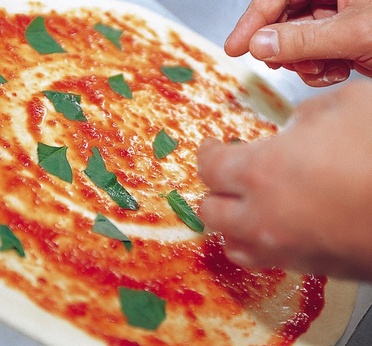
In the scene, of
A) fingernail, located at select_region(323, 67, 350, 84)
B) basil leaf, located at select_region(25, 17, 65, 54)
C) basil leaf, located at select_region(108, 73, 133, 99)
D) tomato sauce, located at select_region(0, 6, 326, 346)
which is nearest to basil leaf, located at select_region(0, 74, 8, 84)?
tomato sauce, located at select_region(0, 6, 326, 346)

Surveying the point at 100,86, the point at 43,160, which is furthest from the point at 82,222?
the point at 100,86

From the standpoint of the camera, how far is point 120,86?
69.9 inches

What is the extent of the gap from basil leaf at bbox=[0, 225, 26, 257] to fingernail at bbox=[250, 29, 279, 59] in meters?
0.77

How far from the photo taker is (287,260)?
826 millimetres

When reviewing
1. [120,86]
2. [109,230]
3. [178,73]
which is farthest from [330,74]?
[109,230]

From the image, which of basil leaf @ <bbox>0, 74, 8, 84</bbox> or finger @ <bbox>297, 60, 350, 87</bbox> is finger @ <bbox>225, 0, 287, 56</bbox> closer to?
finger @ <bbox>297, 60, 350, 87</bbox>

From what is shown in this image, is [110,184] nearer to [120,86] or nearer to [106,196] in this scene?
[106,196]

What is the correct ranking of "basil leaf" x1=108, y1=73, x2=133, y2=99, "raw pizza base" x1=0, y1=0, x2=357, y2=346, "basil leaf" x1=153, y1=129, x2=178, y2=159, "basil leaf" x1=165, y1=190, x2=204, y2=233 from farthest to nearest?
"basil leaf" x1=108, y1=73, x2=133, y2=99
"basil leaf" x1=153, y1=129, x2=178, y2=159
"basil leaf" x1=165, y1=190, x2=204, y2=233
"raw pizza base" x1=0, y1=0, x2=357, y2=346

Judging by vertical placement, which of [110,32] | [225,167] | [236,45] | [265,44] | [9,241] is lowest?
[9,241]

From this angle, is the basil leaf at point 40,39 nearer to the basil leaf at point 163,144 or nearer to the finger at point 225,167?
the basil leaf at point 163,144

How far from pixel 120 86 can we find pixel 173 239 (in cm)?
54

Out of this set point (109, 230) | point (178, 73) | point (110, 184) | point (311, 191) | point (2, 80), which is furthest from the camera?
point (178, 73)

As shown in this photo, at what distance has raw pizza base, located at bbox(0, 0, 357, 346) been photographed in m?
1.20

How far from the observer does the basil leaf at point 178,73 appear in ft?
6.21
